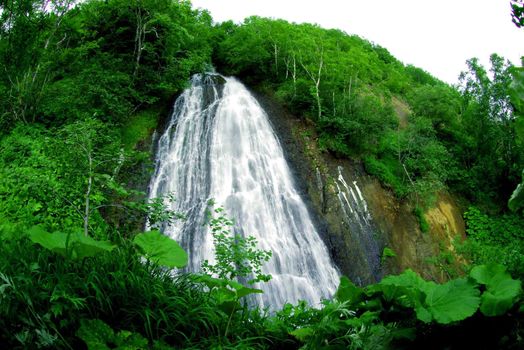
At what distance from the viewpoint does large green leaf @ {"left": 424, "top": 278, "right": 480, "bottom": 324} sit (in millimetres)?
1948

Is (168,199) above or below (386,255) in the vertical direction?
below

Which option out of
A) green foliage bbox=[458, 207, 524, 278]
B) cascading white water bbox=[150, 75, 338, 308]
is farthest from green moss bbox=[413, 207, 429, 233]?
cascading white water bbox=[150, 75, 338, 308]

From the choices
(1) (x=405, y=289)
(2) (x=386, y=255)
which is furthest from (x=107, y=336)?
(2) (x=386, y=255)

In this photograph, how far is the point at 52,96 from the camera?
12.7 metres

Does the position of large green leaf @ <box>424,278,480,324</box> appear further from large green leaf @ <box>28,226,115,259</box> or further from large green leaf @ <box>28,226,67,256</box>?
large green leaf @ <box>28,226,67,256</box>

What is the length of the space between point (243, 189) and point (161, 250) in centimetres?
881

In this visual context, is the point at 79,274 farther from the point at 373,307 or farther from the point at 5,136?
the point at 5,136

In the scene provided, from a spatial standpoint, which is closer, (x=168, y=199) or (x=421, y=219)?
(x=168, y=199)

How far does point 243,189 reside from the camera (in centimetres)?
1170

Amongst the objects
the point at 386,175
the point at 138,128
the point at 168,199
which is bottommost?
the point at 168,199

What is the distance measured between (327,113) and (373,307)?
1418 centimetres

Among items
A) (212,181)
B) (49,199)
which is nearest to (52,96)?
(212,181)

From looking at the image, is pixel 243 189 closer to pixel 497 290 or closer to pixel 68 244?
pixel 68 244

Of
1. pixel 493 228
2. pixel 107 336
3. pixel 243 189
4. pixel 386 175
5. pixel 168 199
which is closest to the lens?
pixel 107 336
